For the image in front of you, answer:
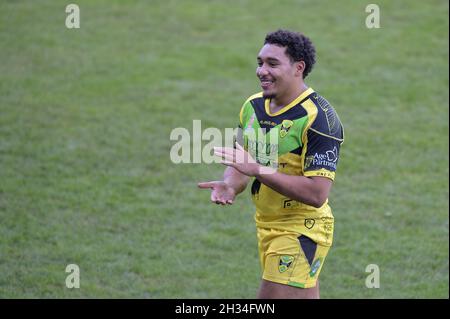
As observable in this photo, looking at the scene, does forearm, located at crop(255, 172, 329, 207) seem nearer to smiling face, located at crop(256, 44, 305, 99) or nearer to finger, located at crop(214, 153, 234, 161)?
finger, located at crop(214, 153, 234, 161)

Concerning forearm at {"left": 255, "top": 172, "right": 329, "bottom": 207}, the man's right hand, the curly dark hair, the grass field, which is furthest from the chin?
the grass field

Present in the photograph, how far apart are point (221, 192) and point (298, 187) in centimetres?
69

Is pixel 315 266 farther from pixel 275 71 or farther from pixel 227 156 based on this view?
pixel 275 71

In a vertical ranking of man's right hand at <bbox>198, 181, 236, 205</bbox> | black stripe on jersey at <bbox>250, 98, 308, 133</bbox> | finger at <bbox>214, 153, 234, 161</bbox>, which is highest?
black stripe on jersey at <bbox>250, 98, 308, 133</bbox>

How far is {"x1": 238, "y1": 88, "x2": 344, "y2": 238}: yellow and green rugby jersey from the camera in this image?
18.6ft

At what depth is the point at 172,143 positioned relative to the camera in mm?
11727

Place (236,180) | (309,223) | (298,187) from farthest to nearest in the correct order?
(236,180) → (309,223) → (298,187)

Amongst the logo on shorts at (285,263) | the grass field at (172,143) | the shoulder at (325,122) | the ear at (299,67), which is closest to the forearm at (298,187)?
the shoulder at (325,122)

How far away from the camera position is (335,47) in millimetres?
14750

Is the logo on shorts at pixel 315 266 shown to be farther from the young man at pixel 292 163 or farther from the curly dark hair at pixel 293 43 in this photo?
the curly dark hair at pixel 293 43

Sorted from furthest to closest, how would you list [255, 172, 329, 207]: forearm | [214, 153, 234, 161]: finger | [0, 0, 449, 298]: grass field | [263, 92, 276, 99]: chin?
[0, 0, 449, 298]: grass field → [263, 92, 276, 99]: chin → [255, 172, 329, 207]: forearm → [214, 153, 234, 161]: finger

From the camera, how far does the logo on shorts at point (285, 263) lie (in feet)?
19.1

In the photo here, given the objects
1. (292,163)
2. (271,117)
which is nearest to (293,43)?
(271,117)
